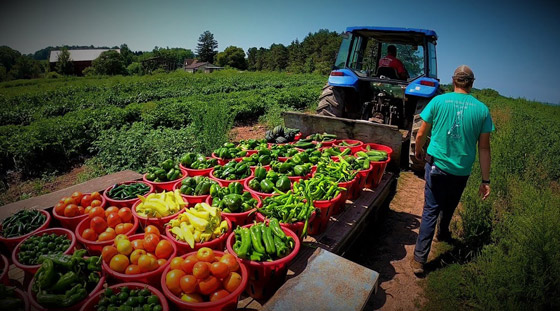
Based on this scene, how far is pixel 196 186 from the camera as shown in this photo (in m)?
3.69

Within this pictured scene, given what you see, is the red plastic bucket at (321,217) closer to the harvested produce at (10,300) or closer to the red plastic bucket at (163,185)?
the red plastic bucket at (163,185)

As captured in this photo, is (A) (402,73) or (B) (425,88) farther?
(A) (402,73)

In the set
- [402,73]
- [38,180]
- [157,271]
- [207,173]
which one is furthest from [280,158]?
[38,180]

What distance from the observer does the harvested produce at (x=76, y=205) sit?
3.13m

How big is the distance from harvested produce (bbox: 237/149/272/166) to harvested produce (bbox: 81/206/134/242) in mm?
1819

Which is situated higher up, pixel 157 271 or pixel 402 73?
pixel 402 73

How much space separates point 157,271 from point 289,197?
150 centimetres

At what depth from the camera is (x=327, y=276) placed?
8.30ft

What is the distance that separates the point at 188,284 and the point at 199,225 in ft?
2.22

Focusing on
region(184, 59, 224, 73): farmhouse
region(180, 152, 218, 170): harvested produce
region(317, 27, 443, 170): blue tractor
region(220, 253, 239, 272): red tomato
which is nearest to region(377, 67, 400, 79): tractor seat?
region(317, 27, 443, 170): blue tractor

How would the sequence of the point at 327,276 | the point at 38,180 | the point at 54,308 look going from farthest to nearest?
the point at 38,180 < the point at 327,276 < the point at 54,308

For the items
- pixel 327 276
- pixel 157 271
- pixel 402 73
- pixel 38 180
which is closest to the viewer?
pixel 157 271

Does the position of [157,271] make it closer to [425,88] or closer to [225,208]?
[225,208]

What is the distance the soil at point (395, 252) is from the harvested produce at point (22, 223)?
3681 mm
